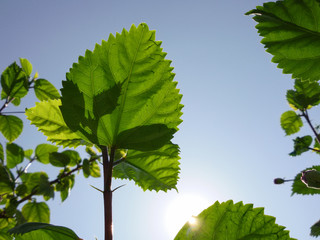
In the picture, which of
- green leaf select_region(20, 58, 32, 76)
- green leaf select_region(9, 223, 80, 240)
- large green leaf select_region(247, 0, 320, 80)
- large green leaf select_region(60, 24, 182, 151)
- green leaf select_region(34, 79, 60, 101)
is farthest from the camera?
green leaf select_region(34, 79, 60, 101)

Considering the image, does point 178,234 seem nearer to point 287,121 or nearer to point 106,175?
point 106,175

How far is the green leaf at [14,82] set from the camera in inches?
144

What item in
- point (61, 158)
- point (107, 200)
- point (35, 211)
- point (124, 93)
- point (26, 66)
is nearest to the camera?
point (107, 200)

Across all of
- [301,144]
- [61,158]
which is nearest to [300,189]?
[301,144]

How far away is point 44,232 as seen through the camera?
0.88 meters

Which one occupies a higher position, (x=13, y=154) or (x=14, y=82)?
(x=14, y=82)

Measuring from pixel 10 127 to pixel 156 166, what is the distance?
3148 mm

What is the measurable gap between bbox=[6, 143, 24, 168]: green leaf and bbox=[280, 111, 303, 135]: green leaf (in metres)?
3.65

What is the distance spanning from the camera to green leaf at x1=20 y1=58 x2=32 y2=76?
3.87 metres

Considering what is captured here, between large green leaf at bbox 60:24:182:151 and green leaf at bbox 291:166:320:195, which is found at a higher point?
large green leaf at bbox 60:24:182:151

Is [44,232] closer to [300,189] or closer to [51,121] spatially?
[51,121]

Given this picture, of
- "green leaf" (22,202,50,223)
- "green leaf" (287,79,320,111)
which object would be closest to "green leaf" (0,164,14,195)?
"green leaf" (22,202,50,223)

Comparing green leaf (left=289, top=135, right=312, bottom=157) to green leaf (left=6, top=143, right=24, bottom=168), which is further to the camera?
green leaf (left=6, top=143, right=24, bottom=168)

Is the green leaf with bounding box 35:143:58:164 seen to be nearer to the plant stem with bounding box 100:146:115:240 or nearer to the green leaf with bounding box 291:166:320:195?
the green leaf with bounding box 291:166:320:195
